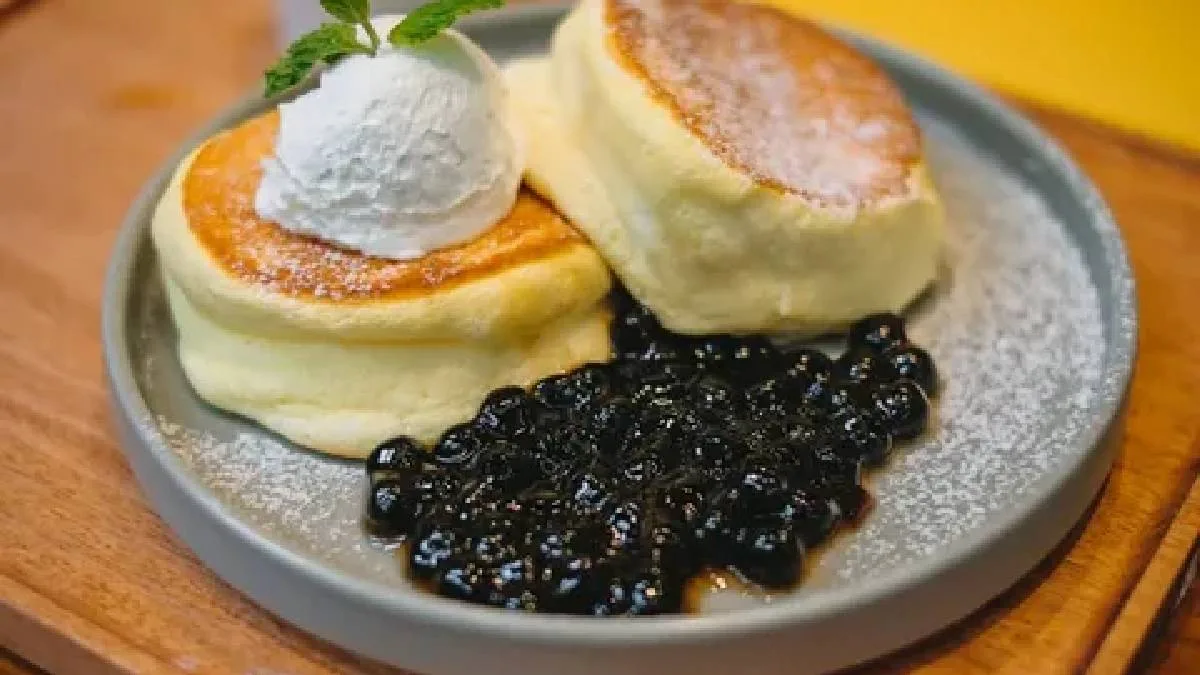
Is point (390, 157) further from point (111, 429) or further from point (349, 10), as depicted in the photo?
point (111, 429)

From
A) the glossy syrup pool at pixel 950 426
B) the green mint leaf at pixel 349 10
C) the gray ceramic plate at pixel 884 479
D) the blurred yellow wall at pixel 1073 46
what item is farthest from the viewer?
the blurred yellow wall at pixel 1073 46

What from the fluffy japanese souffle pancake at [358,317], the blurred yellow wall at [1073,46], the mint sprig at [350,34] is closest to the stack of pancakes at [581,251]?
the fluffy japanese souffle pancake at [358,317]

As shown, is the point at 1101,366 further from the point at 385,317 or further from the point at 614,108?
the point at 385,317

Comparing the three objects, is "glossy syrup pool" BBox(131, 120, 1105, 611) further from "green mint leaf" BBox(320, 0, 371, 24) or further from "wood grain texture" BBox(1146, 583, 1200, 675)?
"green mint leaf" BBox(320, 0, 371, 24)

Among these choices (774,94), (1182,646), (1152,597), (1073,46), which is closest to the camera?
(1152,597)

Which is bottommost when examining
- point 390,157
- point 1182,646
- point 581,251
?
point 1182,646

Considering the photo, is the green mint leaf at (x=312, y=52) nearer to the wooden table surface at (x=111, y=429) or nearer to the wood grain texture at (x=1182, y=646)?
the wooden table surface at (x=111, y=429)

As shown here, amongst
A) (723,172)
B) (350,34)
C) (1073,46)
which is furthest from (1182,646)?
(1073,46)

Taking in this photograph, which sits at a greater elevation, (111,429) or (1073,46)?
(111,429)
